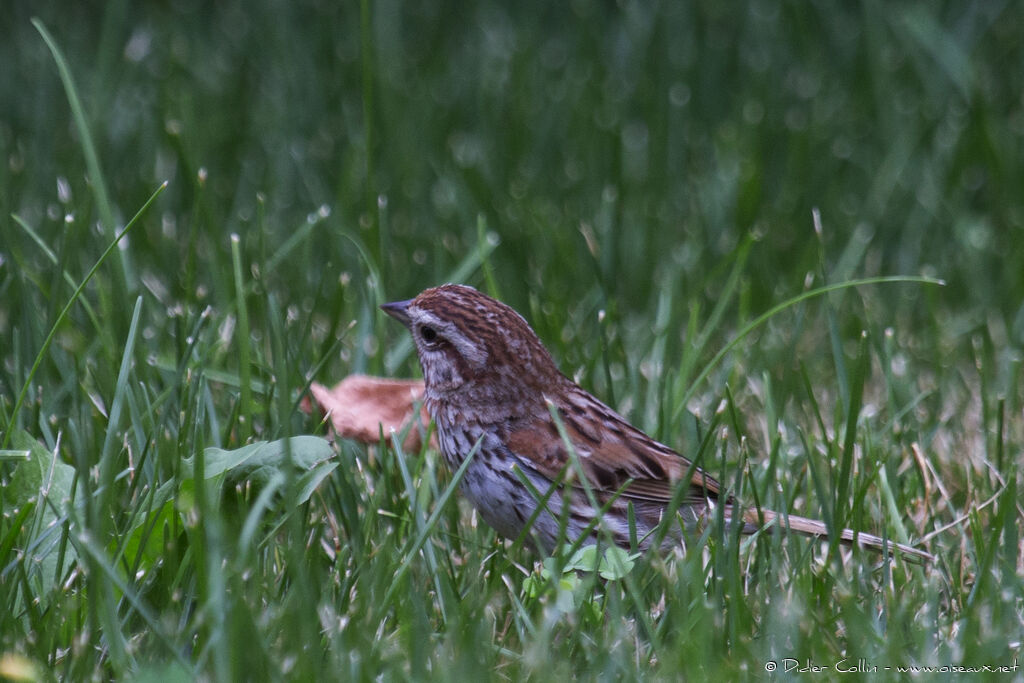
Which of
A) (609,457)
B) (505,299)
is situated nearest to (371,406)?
(609,457)

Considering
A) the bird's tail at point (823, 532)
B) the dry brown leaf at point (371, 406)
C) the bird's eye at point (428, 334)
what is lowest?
the dry brown leaf at point (371, 406)

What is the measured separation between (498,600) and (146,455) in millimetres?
1136

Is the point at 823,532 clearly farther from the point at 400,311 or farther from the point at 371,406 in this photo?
the point at 371,406

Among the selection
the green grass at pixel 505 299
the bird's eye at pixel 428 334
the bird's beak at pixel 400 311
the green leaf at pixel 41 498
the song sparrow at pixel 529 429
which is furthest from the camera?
the bird's beak at pixel 400 311

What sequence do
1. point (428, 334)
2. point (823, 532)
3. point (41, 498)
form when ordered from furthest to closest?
point (428, 334)
point (823, 532)
point (41, 498)

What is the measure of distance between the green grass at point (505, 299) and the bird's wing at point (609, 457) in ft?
0.60

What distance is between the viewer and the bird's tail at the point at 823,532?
12.2ft

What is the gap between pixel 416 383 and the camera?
4973mm

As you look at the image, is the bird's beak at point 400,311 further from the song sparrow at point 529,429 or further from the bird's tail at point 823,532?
the bird's tail at point 823,532

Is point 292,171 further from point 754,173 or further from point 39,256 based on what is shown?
point 754,173

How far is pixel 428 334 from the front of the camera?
4391mm

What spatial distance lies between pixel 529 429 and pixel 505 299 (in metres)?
1.78

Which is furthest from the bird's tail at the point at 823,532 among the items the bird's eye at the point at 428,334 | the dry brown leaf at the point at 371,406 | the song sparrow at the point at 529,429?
the dry brown leaf at the point at 371,406

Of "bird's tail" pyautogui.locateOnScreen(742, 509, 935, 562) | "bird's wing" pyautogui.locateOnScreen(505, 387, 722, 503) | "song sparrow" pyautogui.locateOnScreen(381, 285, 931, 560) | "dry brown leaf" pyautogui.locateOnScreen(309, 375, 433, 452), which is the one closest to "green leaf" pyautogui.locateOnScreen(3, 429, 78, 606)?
"dry brown leaf" pyautogui.locateOnScreen(309, 375, 433, 452)
